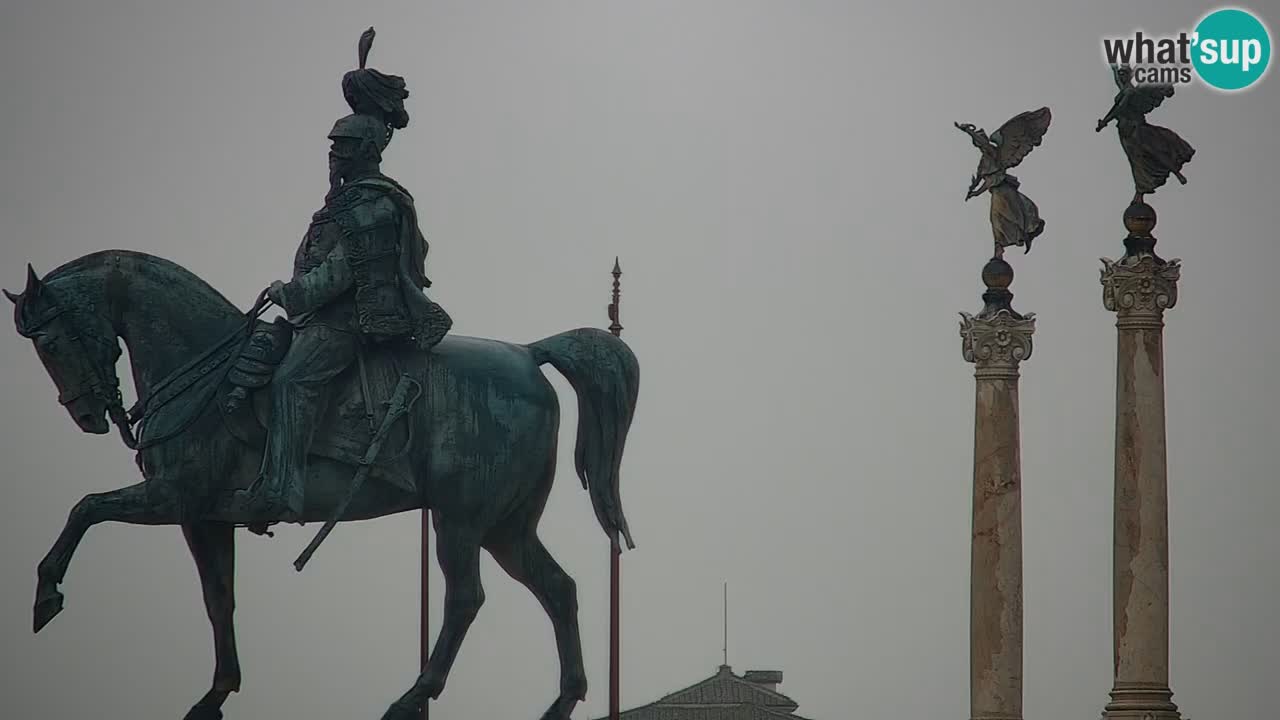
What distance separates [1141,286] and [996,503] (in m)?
3.30

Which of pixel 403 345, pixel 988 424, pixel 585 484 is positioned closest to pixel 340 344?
pixel 403 345

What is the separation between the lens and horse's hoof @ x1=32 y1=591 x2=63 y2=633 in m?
34.1

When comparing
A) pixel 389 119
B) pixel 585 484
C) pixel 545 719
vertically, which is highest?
pixel 389 119

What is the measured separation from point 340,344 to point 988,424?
538 inches

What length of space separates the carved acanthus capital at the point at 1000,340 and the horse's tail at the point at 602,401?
36.8ft

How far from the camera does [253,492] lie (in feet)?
114

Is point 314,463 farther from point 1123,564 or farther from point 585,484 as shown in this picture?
point 1123,564

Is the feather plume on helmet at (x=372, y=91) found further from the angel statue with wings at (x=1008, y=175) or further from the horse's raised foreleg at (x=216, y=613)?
the angel statue with wings at (x=1008, y=175)

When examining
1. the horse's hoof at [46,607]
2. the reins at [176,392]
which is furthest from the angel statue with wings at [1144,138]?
the horse's hoof at [46,607]

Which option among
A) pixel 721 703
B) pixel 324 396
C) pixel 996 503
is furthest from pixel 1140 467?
pixel 721 703

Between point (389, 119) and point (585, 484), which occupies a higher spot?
point (389, 119)

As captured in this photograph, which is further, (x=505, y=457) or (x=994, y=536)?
(x=994, y=536)

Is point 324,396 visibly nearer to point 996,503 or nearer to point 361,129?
point 361,129

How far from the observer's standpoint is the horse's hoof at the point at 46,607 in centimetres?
3412
